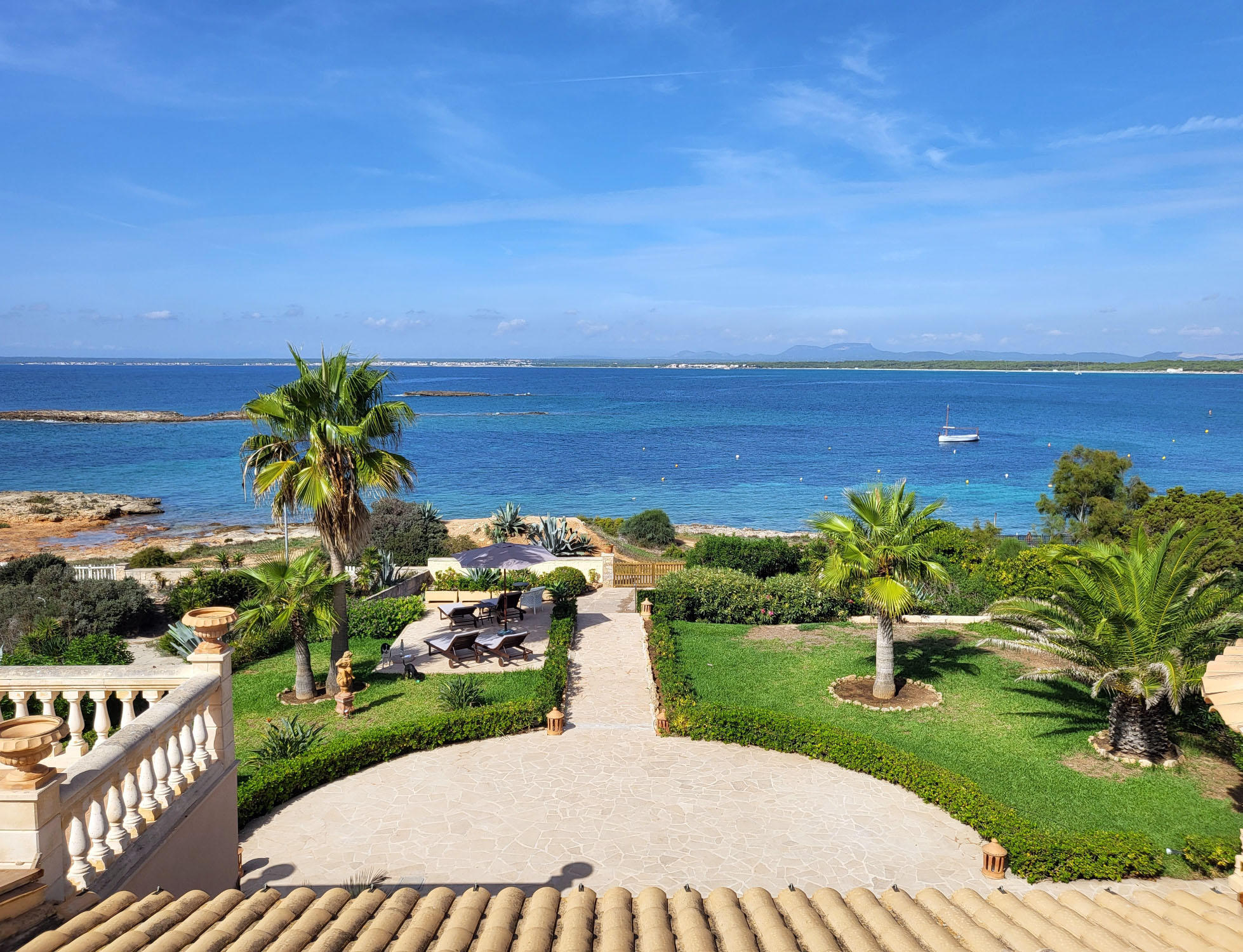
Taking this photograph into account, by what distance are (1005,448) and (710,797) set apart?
8403 centimetres

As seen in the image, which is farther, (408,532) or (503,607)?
(408,532)

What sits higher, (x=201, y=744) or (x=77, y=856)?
(x=77, y=856)

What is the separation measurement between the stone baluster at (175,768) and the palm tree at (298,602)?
6632 millimetres

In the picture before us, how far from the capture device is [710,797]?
10180mm

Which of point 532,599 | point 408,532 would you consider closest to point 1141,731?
point 532,599

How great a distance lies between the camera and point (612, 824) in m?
9.41

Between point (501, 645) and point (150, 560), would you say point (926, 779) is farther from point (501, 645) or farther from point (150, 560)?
point (150, 560)

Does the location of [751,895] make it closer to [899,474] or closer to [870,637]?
[870,637]

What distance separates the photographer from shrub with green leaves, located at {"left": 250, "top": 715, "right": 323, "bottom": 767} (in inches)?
425

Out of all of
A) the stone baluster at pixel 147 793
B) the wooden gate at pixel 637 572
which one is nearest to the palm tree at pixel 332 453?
the stone baluster at pixel 147 793

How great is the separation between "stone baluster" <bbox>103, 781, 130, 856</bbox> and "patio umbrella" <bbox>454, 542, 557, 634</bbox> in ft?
40.1

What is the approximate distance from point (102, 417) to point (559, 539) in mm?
101179

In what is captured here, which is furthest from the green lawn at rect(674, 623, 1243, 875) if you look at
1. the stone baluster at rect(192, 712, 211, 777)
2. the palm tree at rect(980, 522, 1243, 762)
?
the stone baluster at rect(192, 712, 211, 777)

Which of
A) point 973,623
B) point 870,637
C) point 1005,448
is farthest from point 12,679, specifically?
point 1005,448
